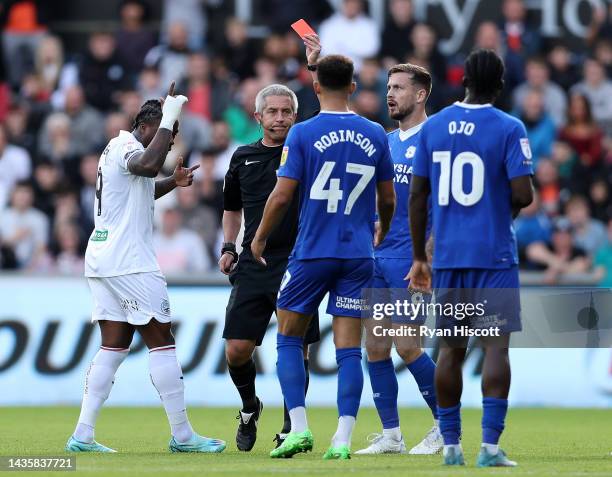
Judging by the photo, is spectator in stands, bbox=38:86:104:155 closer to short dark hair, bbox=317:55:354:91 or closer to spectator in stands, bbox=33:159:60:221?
spectator in stands, bbox=33:159:60:221

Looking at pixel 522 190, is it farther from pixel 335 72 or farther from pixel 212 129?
pixel 212 129

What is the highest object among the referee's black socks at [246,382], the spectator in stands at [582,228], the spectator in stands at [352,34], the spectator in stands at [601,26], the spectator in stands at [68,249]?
the spectator in stands at [601,26]

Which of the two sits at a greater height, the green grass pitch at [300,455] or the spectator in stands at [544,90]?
the spectator in stands at [544,90]

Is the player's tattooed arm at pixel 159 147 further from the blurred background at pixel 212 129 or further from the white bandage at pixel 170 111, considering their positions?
the blurred background at pixel 212 129

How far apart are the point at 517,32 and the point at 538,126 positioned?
1772 mm

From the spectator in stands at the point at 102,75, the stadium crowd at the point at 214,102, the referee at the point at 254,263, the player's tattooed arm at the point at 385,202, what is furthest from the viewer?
the spectator in stands at the point at 102,75

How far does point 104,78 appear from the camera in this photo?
2023cm

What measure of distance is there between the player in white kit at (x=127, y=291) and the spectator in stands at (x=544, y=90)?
10.2 meters

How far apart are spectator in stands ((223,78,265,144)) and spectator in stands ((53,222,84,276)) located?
2.81m

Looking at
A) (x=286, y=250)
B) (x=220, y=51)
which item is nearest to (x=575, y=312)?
(x=286, y=250)

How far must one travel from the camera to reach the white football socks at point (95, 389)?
1000 centimetres

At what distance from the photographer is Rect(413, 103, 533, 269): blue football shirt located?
8445 millimetres

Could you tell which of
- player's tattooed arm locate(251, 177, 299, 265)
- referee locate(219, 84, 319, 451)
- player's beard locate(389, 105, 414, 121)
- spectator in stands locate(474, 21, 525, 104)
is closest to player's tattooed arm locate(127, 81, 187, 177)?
referee locate(219, 84, 319, 451)

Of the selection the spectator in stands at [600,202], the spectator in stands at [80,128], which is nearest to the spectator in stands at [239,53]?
the spectator in stands at [80,128]
